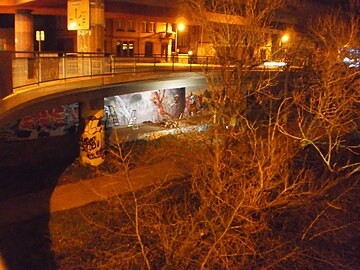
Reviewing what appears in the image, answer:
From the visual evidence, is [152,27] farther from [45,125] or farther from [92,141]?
[92,141]

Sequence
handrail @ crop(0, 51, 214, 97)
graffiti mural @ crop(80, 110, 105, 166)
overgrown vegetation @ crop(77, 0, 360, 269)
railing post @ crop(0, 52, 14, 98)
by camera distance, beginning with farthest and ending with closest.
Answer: graffiti mural @ crop(80, 110, 105, 166) → handrail @ crop(0, 51, 214, 97) → railing post @ crop(0, 52, 14, 98) → overgrown vegetation @ crop(77, 0, 360, 269)

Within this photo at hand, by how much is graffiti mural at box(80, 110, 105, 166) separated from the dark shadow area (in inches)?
39.1

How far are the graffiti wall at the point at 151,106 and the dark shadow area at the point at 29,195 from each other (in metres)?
4.90

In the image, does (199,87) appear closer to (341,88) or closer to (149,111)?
(149,111)

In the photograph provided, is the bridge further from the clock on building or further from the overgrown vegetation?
the overgrown vegetation

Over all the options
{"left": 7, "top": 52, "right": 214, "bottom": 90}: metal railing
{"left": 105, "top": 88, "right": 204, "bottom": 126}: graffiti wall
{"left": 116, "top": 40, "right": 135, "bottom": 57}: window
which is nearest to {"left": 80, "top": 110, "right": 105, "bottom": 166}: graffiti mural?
{"left": 7, "top": 52, "right": 214, "bottom": 90}: metal railing

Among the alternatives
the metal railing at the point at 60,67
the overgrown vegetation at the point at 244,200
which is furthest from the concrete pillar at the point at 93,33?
the overgrown vegetation at the point at 244,200

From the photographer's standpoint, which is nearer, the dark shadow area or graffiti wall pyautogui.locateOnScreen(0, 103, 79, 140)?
the dark shadow area

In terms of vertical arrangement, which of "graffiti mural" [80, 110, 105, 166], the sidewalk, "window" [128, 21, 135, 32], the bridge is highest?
"window" [128, 21, 135, 32]

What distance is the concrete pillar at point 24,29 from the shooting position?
33719 mm

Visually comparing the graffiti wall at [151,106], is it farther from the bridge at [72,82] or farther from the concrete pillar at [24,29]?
the concrete pillar at [24,29]

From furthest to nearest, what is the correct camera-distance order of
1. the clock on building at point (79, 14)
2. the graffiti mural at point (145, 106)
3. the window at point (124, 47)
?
the window at point (124, 47), the graffiti mural at point (145, 106), the clock on building at point (79, 14)

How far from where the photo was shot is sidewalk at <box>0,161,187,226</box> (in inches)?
562

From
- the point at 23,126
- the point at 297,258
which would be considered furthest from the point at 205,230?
the point at 23,126
